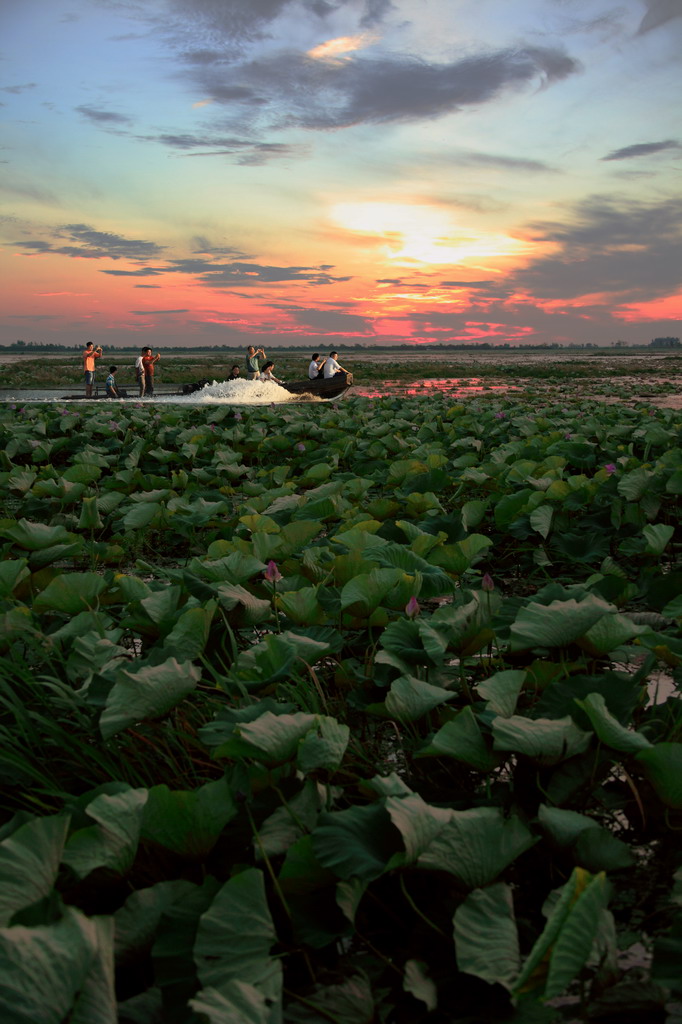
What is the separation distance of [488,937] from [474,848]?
0.38 feet

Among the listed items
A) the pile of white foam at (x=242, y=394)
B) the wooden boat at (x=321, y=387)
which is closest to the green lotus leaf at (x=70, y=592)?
the pile of white foam at (x=242, y=394)

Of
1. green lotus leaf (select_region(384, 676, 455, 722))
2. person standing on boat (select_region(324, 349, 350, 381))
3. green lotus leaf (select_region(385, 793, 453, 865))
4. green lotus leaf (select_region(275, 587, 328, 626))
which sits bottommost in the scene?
green lotus leaf (select_region(385, 793, 453, 865))

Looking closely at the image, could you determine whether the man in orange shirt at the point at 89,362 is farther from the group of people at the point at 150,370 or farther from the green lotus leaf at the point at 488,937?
the green lotus leaf at the point at 488,937

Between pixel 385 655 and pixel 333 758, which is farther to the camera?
pixel 385 655

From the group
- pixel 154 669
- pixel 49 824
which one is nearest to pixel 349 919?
pixel 49 824

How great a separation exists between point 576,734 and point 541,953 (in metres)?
0.44

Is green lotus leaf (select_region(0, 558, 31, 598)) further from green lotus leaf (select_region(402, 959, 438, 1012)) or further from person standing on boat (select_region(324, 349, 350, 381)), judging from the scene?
person standing on boat (select_region(324, 349, 350, 381))

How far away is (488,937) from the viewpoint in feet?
3.18

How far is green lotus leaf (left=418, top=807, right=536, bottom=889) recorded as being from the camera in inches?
41.3

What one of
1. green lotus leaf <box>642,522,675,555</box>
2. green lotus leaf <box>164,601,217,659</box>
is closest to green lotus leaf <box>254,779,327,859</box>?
green lotus leaf <box>164,601,217,659</box>

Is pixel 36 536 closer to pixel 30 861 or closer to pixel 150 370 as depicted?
pixel 30 861

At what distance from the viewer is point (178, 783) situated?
1493 millimetres

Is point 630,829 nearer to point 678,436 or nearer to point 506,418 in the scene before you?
point 678,436

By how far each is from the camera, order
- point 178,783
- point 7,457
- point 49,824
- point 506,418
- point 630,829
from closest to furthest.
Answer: point 49,824, point 630,829, point 178,783, point 7,457, point 506,418
